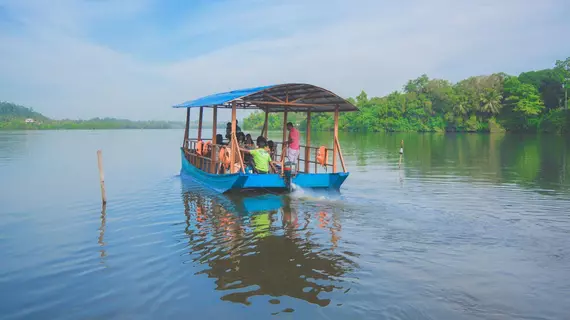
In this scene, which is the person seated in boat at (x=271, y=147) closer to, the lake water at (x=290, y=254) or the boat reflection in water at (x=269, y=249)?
the lake water at (x=290, y=254)

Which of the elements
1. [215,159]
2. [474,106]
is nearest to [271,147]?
[215,159]

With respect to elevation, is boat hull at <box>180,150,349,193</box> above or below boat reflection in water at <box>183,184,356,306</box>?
above

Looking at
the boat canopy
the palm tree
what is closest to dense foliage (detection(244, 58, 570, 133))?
the palm tree

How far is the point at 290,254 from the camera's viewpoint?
7328mm

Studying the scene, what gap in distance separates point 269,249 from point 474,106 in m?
65.2

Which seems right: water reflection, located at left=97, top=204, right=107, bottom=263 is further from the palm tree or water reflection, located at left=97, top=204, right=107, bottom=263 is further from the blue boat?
the palm tree

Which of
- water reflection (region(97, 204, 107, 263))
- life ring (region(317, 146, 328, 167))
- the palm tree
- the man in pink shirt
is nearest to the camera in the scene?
water reflection (region(97, 204, 107, 263))

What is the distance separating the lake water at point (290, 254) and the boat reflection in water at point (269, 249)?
0.03 meters

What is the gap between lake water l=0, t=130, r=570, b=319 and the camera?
537 cm

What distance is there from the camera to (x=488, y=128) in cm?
6372

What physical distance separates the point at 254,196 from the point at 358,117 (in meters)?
69.6

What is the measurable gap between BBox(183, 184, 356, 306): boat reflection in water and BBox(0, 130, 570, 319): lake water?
0.03m

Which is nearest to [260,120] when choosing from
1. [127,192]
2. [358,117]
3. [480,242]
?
[358,117]

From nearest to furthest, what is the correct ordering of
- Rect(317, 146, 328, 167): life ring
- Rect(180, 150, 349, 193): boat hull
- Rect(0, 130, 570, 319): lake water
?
Rect(0, 130, 570, 319): lake water < Rect(180, 150, 349, 193): boat hull < Rect(317, 146, 328, 167): life ring
